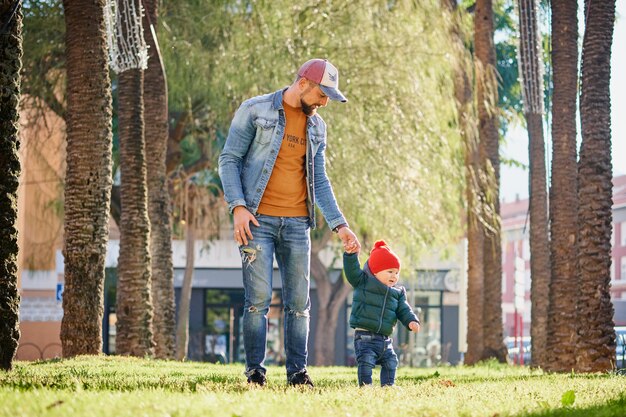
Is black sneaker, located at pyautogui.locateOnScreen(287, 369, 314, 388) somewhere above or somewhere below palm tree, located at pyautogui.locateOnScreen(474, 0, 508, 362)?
below

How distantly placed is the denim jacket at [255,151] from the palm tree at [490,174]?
1365 centimetres

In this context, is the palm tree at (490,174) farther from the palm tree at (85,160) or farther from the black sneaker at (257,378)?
the black sneaker at (257,378)

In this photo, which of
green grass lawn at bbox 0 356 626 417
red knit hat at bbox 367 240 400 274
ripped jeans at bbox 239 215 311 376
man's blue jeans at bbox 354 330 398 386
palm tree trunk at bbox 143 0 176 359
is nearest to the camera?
green grass lawn at bbox 0 356 626 417

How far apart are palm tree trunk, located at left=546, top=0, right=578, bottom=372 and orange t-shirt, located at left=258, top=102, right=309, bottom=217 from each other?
7.24 meters

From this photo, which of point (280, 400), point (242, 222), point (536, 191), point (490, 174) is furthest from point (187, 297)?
point (280, 400)

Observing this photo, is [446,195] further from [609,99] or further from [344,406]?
[344,406]

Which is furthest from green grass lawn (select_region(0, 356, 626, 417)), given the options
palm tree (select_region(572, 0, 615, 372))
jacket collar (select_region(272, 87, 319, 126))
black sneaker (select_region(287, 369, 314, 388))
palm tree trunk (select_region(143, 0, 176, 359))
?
palm tree trunk (select_region(143, 0, 176, 359))

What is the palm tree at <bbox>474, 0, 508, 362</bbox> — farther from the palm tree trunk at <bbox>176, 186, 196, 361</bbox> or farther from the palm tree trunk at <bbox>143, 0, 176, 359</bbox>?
the palm tree trunk at <bbox>176, 186, 196, 361</bbox>

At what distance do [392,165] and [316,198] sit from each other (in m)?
11.4

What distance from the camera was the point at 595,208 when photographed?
43.4 feet

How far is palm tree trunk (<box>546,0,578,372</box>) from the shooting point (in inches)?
581

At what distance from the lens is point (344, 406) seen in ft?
19.8

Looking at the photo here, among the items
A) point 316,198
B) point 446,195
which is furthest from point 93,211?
point 446,195

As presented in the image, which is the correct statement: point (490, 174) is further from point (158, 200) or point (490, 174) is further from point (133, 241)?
point (133, 241)
